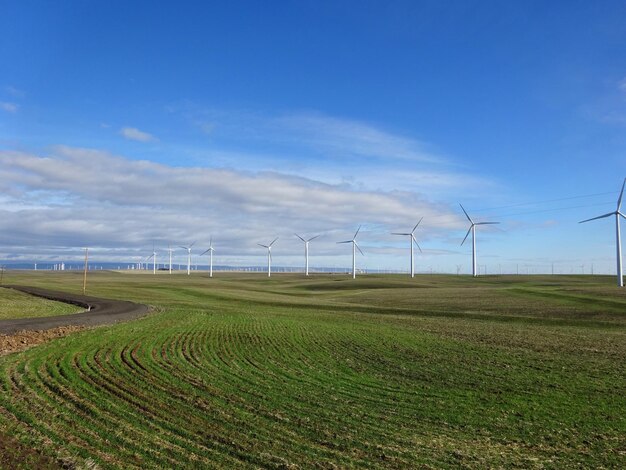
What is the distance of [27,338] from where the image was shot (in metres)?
29.0

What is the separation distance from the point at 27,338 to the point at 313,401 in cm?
2010

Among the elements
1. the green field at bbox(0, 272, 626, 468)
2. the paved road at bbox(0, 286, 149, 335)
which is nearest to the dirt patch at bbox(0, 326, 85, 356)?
the green field at bbox(0, 272, 626, 468)

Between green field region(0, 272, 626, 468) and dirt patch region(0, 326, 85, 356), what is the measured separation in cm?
120

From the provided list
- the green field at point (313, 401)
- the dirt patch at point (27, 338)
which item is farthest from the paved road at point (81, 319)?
the green field at point (313, 401)

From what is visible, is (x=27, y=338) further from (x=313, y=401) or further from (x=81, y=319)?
(x=313, y=401)

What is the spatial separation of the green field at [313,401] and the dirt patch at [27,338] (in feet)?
3.94

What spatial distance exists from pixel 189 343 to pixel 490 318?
35464 mm

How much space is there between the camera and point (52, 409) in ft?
48.8

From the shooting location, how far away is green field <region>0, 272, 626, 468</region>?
492 inches

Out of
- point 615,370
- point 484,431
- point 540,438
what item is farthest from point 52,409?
point 615,370

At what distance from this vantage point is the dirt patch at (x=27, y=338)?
2561 cm

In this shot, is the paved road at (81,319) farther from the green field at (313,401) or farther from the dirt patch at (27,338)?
the green field at (313,401)

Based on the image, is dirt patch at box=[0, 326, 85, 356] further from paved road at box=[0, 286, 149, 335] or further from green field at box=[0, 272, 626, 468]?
paved road at box=[0, 286, 149, 335]

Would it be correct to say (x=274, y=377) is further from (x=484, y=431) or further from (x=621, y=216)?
(x=621, y=216)
